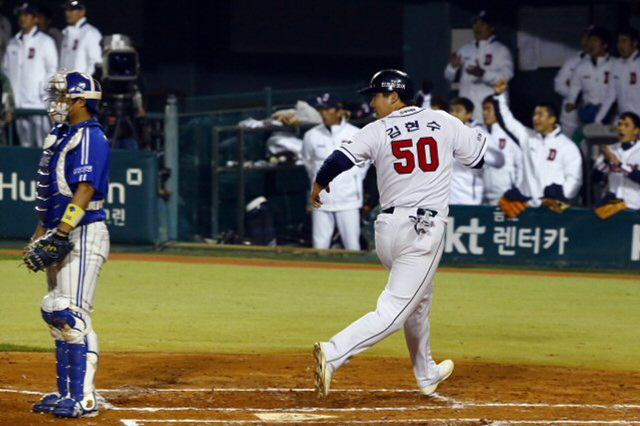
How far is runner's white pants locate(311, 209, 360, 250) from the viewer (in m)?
14.1

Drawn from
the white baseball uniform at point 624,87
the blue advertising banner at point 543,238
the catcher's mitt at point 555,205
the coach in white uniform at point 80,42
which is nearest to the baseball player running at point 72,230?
the blue advertising banner at point 543,238

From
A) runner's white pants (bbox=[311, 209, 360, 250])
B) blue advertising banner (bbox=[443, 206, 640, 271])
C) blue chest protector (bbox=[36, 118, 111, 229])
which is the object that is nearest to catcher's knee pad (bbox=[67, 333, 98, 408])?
blue chest protector (bbox=[36, 118, 111, 229])

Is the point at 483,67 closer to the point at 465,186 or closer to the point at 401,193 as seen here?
the point at 465,186

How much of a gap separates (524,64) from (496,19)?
662 mm

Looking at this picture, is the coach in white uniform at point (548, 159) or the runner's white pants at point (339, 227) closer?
the coach in white uniform at point (548, 159)

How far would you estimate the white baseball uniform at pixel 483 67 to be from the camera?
15.4 metres

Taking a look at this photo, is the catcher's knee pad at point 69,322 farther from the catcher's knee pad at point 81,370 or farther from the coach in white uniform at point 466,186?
the coach in white uniform at point 466,186

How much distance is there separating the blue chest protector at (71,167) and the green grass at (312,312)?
8.10 feet

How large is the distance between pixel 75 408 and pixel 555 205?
765cm

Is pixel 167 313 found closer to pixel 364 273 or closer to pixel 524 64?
pixel 364 273

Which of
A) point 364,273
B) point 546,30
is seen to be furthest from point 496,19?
point 364,273

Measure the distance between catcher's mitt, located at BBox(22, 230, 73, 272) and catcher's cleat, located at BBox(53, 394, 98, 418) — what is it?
2.19 feet

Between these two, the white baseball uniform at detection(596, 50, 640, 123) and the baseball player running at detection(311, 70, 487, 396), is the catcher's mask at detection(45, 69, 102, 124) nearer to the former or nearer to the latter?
the baseball player running at detection(311, 70, 487, 396)

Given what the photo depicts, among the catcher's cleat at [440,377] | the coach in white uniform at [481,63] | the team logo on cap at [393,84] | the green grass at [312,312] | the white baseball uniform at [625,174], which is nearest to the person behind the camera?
the team logo on cap at [393,84]
